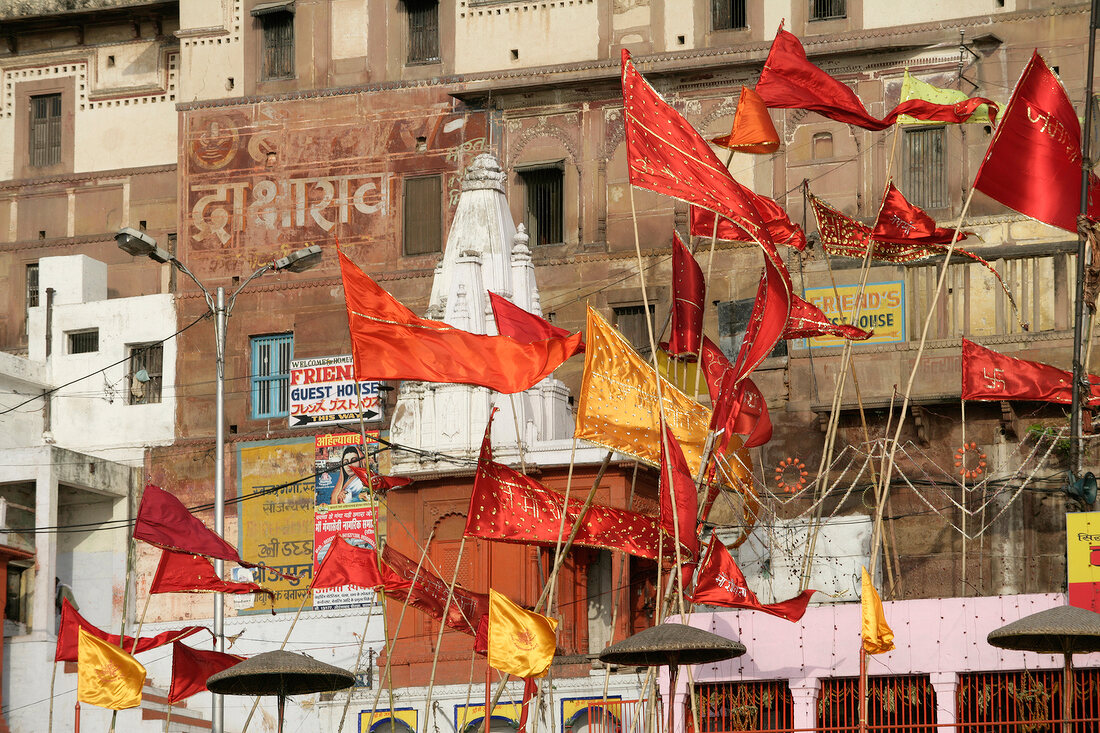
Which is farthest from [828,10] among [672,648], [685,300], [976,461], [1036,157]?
[672,648]

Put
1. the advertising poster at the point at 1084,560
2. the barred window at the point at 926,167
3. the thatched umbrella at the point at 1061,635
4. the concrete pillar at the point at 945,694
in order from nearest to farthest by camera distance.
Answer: the thatched umbrella at the point at 1061,635 → the concrete pillar at the point at 945,694 → the advertising poster at the point at 1084,560 → the barred window at the point at 926,167

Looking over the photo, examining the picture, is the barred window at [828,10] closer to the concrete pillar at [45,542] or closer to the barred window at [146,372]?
the barred window at [146,372]

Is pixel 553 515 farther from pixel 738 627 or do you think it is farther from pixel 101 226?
pixel 101 226

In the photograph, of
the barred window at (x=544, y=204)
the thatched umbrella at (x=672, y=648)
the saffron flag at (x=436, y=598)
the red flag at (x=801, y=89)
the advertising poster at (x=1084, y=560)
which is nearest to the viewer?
the thatched umbrella at (x=672, y=648)

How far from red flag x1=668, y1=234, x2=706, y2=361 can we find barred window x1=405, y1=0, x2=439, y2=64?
16.4 metres

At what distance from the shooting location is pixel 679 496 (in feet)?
63.7

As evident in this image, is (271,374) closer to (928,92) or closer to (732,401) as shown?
(928,92)

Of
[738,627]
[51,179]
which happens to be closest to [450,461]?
[738,627]

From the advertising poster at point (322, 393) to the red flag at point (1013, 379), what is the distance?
12915 millimetres

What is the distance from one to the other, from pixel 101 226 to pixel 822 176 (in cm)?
1499

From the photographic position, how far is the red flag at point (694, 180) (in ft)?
66.2

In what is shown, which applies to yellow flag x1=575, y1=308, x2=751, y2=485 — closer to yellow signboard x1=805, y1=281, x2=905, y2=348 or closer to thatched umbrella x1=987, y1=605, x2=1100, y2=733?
thatched umbrella x1=987, y1=605, x2=1100, y2=733

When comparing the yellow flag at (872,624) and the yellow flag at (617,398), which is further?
the yellow flag at (617,398)

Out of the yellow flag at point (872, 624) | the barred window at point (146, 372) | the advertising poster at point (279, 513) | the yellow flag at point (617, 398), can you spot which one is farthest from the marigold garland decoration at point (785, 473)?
the barred window at point (146, 372)
